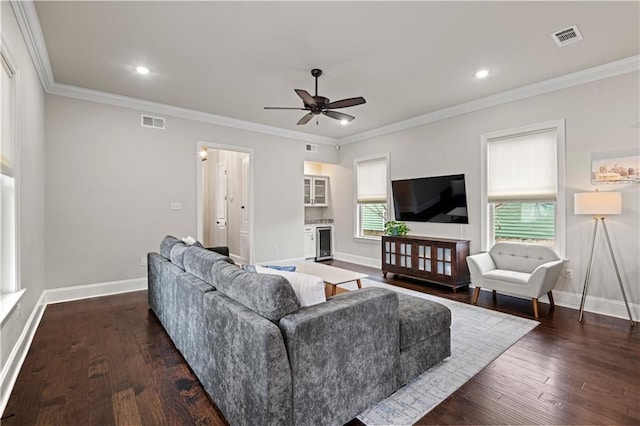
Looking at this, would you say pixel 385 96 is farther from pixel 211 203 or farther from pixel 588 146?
pixel 211 203

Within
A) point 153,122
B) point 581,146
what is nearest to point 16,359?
point 153,122

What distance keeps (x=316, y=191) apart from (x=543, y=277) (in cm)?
515

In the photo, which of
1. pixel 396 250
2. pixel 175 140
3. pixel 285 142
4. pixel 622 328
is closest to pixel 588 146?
pixel 622 328

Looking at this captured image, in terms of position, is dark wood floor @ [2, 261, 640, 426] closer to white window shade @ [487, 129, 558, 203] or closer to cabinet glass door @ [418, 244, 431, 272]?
white window shade @ [487, 129, 558, 203]

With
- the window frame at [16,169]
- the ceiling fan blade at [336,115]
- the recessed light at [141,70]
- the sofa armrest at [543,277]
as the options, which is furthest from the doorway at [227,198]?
the sofa armrest at [543,277]

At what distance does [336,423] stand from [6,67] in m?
3.56

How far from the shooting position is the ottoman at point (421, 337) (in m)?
2.24

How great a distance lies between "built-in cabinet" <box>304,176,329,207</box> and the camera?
7.61 m

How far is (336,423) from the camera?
179 cm

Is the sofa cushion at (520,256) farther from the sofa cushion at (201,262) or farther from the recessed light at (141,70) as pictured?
the recessed light at (141,70)

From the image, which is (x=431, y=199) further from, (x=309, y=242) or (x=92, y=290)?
(x=92, y=290)

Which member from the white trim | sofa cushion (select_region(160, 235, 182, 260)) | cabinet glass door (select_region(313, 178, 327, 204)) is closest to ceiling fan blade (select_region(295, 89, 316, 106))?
sofa cushion (select_region(160, 235, 182, 260))

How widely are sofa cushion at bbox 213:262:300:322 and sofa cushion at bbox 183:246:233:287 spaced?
408mm

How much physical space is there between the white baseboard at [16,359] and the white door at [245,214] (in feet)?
11.3
